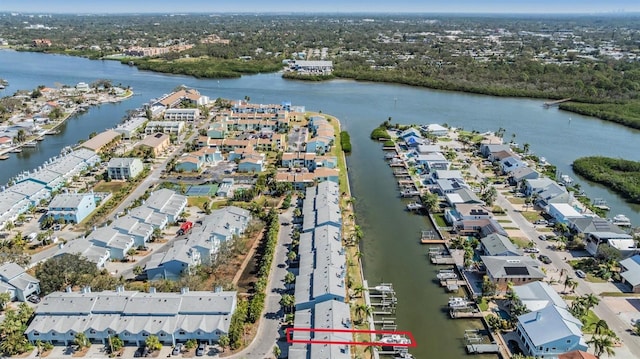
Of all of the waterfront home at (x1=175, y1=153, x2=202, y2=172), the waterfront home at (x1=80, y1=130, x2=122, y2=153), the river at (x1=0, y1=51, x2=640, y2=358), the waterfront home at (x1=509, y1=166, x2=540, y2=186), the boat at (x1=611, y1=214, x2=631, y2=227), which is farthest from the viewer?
the waterfront home at (x1=80, y1=130, x2=122, y2=153)

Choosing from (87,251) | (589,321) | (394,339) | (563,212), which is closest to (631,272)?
(589,321)

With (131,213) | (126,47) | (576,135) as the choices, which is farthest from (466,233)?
(126,47)

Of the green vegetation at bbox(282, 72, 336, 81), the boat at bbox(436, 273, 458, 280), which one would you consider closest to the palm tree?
the boat at bbox(436, 273, 458, 280)

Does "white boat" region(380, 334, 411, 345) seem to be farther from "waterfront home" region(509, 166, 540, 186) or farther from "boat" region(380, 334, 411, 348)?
"waterfront home" region(509, 166, 540, 186)

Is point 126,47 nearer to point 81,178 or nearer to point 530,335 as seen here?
point 81,178

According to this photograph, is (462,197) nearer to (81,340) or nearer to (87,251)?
(87,251)

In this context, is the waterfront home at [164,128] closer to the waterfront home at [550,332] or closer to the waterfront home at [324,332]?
the waterfront home at [324,332]
